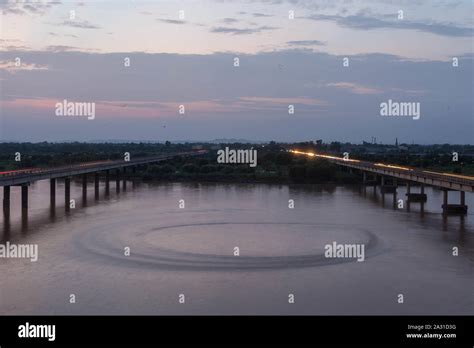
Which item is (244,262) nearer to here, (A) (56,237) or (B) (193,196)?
(A) (56,237)

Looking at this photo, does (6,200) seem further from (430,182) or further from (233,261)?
(430,182)

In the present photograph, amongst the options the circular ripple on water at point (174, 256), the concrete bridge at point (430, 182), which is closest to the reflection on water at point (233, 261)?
the circular ripple on water at point (174, 256)

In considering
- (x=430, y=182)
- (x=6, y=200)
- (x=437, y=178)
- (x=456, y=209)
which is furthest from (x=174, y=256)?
(x=430, y=182)

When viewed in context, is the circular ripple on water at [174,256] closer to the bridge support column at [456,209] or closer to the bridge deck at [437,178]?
the bridge deck at [437,178]

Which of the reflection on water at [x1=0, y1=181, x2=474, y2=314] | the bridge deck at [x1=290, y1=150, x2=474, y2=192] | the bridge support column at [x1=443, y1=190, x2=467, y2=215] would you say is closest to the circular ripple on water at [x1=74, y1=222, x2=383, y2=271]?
the reflection on water at [x1=0, y1=181, x2=474, y2=314]

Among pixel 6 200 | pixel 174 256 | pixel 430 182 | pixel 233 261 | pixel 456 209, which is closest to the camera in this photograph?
pixel 233 261
